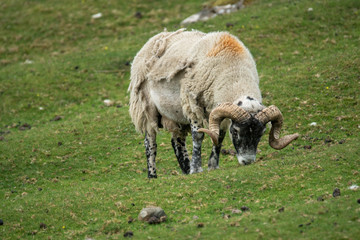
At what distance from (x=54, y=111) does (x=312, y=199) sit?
16399mm

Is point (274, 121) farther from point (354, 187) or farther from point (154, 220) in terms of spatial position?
point (154, 220)

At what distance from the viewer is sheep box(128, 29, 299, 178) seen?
12.2 meters

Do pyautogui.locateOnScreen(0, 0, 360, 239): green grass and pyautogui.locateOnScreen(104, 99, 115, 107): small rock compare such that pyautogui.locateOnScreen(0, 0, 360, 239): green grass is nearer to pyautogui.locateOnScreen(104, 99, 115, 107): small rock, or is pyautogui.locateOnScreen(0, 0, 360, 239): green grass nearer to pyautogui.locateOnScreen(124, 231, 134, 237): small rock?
pyautogui.locateOnScreen(124, 231, 134, 237): small rock

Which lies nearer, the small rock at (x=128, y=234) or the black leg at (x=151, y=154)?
the small rock at (x=128, y=234)

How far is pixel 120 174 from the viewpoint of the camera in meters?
16.6

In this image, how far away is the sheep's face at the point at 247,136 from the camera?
12.0 meters

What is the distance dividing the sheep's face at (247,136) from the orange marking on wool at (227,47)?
213 centimetres

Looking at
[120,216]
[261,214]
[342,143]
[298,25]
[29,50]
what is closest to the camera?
[261,214]

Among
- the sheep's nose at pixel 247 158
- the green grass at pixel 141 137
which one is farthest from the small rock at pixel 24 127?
the sheep's nose at pixel 247 158

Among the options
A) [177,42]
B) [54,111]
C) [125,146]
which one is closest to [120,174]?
[125,146]

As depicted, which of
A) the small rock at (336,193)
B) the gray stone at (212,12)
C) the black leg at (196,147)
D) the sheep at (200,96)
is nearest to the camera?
the small rock at (336,193)

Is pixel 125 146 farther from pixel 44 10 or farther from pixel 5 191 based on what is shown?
pixel 44 10

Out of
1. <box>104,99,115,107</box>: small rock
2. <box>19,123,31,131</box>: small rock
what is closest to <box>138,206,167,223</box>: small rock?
<box>19,123,31,131</box>: small rock

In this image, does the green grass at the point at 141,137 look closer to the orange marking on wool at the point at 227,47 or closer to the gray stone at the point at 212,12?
the gray stone at the point at 212,12
